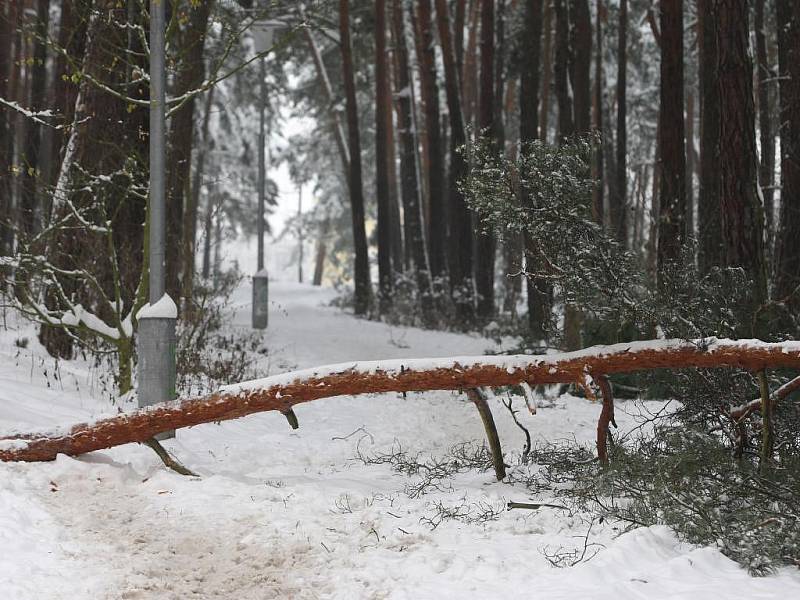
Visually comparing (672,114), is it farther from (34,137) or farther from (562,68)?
(34,137)

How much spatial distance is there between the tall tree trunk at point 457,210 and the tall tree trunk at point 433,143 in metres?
0.40

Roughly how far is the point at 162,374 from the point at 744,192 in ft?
19.6

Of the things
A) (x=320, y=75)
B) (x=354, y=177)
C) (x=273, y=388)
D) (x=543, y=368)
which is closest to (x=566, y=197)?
(x=543, y=368)

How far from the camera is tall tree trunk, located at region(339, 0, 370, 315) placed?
21.2 m

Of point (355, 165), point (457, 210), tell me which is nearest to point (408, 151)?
point (355, 165)

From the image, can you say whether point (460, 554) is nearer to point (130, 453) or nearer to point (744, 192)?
point (130, 453)

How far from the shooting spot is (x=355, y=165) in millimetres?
21891

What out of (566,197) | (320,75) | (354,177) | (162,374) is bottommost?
(162,374)

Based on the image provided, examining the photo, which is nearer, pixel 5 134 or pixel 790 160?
pixel 790 160

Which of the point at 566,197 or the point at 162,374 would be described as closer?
the point at 566,197

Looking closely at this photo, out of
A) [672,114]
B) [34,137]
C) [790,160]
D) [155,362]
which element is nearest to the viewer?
[155,362]

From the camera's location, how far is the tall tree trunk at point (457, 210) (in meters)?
18.6

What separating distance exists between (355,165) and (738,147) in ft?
48.0

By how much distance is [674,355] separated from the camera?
16.7 ft
